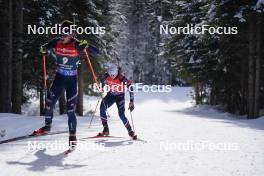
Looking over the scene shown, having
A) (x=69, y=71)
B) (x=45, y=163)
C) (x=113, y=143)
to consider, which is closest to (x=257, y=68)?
(x=113, y=143)

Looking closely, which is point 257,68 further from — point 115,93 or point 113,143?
point 113,143

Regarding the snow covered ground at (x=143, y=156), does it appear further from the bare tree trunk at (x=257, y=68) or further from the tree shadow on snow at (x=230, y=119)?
the bare tree trunk at (x=257, y=68)

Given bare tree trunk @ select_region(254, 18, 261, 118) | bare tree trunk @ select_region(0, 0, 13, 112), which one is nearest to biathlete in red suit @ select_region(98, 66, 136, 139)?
bare tree trunk @ select_region(0, 0, 13, 112)

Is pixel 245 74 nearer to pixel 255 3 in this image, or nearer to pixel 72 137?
pixel 255 3

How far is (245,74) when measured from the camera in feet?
81.8

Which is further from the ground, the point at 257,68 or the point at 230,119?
the point at 257,68

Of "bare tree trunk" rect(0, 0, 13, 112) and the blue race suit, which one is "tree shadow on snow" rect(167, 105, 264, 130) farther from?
"bare tree trunk" rect(0, 0, 13, 112)

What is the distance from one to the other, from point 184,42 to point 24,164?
84.6ft

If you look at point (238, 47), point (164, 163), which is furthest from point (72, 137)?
point (238, 47)

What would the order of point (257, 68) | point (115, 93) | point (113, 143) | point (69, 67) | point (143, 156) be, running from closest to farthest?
point (143, 156), point (69, 67), point (113, 143), point (115, 93), point (257, 68)

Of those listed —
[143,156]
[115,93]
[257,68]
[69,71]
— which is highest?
[257,68]

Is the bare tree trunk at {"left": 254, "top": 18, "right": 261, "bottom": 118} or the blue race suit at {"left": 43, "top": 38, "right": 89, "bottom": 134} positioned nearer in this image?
the blue race suit at {"left": 43, "top": 38, "right": 89, "bottom": 134}

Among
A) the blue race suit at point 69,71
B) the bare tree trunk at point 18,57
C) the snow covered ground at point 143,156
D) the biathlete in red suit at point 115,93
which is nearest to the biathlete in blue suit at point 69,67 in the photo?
the blue race suit at point 69,71

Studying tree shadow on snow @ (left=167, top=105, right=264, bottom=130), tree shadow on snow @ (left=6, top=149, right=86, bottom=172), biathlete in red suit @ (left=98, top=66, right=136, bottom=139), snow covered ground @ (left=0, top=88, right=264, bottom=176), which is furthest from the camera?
tree shadow on snow @ (left=167, top=105, right=264, bottom=130)
